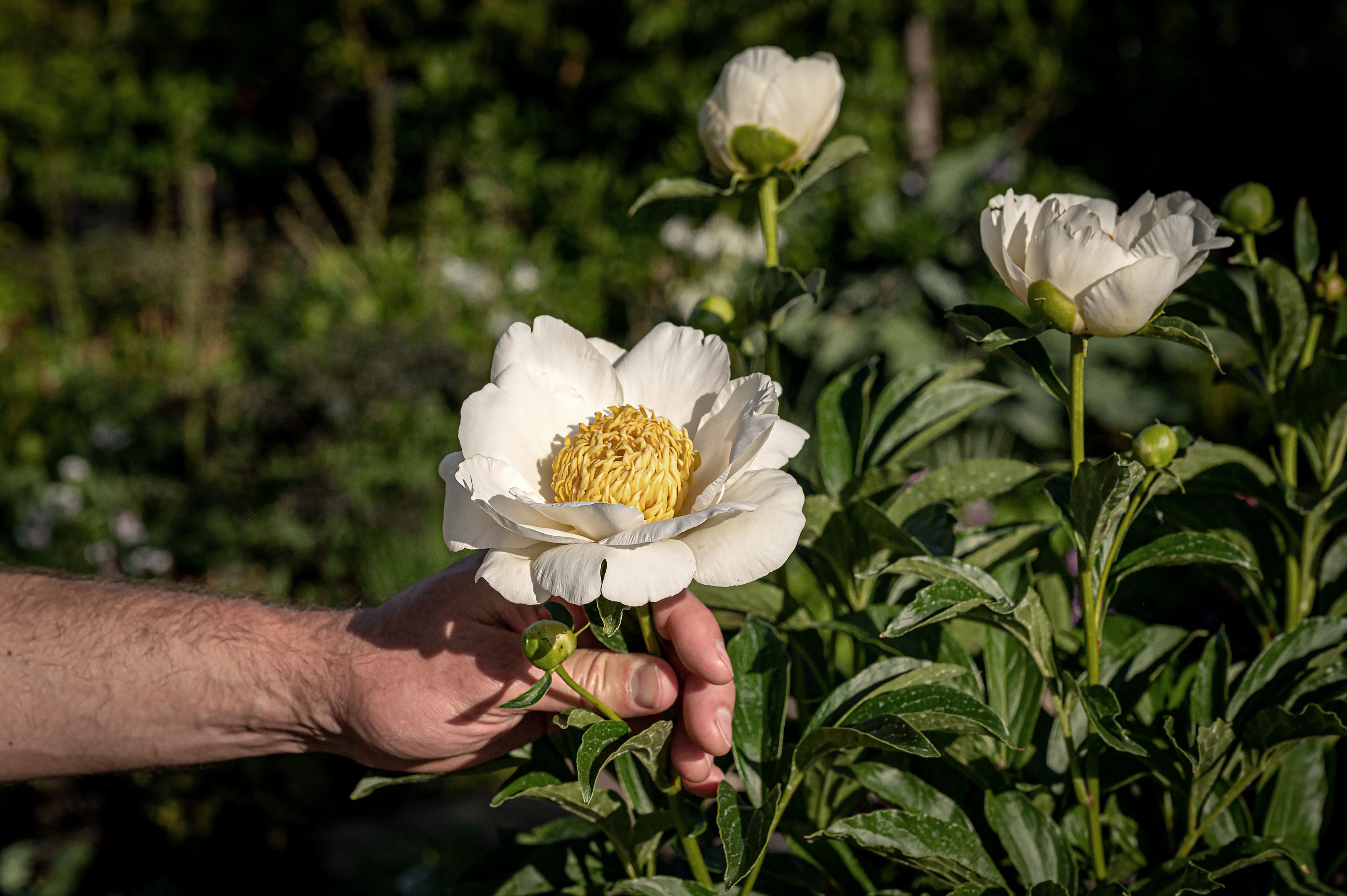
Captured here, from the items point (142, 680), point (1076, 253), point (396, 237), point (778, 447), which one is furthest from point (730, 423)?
point (396, 237)

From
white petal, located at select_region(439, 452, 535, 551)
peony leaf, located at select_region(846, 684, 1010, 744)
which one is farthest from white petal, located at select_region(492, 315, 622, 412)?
peony leaf, located at select_region(846, 684, 1010, 744)

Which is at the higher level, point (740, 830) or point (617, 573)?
point (617, 573)

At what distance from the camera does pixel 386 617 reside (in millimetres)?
950

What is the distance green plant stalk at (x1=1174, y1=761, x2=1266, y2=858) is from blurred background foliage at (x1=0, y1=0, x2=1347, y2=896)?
42 centimetres

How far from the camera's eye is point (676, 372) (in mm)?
838

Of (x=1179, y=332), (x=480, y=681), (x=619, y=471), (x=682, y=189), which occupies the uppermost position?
(x=682, y=189)

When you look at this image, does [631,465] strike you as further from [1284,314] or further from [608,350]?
[1284,314]

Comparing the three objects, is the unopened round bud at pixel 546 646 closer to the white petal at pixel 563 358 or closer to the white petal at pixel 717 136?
the white petal at pixel 563 358

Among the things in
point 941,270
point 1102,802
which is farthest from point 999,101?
Result: point 1102,802

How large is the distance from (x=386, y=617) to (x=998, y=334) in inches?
23.4

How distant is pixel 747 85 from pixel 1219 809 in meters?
0.74

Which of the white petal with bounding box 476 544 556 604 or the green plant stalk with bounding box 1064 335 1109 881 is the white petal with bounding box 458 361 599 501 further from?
the green plant stalk with bounding box 1064 335 1109 881

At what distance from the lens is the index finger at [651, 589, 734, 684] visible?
759 mm

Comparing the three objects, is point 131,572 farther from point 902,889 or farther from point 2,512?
point 902,889
